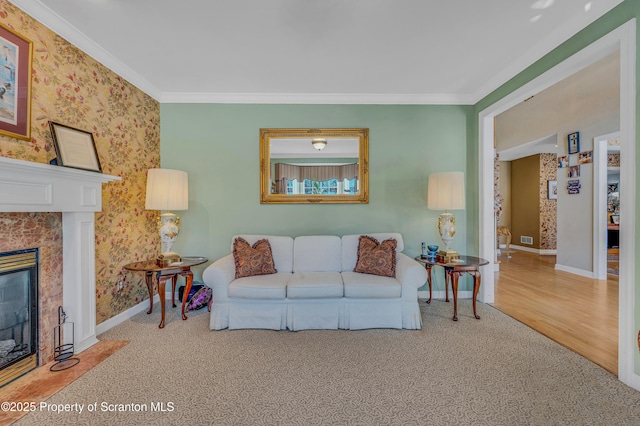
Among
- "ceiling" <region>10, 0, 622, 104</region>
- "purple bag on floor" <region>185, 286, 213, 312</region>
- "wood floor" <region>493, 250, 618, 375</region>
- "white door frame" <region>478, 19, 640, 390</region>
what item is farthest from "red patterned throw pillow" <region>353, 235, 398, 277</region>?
"ceiling" <region>10, 0, 622, 104</region>

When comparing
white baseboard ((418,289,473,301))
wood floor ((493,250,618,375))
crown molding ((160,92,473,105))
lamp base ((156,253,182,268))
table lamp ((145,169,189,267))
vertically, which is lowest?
wood floor ((493,250,618,375))

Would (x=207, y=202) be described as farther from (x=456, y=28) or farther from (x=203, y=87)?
(x=456, y=28)

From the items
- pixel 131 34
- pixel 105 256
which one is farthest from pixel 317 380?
pixel 131 34

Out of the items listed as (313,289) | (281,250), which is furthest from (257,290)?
(281,250)

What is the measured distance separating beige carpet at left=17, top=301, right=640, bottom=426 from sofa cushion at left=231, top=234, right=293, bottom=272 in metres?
0.75

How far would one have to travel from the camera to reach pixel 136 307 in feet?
10.1

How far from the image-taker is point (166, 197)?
113 inches

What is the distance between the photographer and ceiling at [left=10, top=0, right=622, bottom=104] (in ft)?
6.66

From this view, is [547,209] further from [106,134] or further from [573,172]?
[106,134]

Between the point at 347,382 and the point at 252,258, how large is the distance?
1553mm

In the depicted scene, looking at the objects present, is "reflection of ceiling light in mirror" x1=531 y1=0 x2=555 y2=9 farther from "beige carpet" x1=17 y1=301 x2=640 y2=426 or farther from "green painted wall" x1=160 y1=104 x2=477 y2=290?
"beige carpet" x1=17 y1=301 x2=640 y2=426

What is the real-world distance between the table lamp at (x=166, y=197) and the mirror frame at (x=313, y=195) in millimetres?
972

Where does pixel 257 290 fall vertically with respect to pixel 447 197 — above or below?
below

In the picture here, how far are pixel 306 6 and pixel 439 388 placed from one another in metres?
2.82
